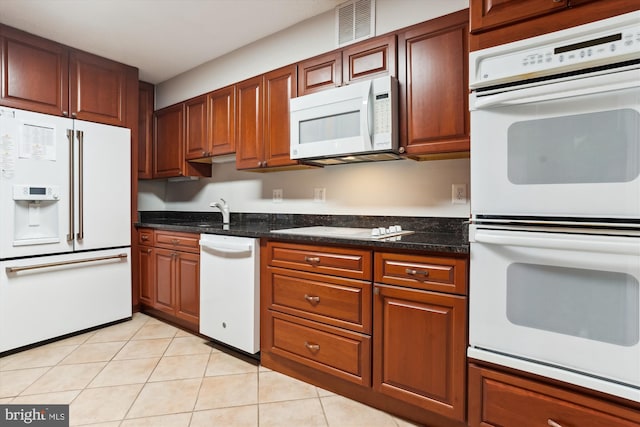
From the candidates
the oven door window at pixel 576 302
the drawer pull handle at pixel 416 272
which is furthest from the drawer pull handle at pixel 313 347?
the oven door window at pixel 576 302

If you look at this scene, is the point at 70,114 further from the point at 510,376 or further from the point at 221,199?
the point at 510,376

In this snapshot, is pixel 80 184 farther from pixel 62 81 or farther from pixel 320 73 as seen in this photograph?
pixel 320 73

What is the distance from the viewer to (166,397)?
6.00 ft

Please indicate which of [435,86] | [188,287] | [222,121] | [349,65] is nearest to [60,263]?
[188,287]

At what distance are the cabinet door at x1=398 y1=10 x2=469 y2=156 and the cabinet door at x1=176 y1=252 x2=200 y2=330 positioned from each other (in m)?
1.82

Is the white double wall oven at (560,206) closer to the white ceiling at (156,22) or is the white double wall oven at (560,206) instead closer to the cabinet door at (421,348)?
the cabinet door at (421,348)

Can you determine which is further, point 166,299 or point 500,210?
point 166,299

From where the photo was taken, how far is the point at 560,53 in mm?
1151

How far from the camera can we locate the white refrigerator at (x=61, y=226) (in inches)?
92.0

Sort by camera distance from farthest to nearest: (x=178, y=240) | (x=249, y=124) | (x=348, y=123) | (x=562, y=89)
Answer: (x=178, y=240) < (x=249, y=124) < (x=348, y=123) < (x=562, y=89)

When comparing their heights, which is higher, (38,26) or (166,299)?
(38,26)

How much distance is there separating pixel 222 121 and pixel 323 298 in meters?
1.81

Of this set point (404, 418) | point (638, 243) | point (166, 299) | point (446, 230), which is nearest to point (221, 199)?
point (166, 299)

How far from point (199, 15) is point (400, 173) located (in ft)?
5.80
